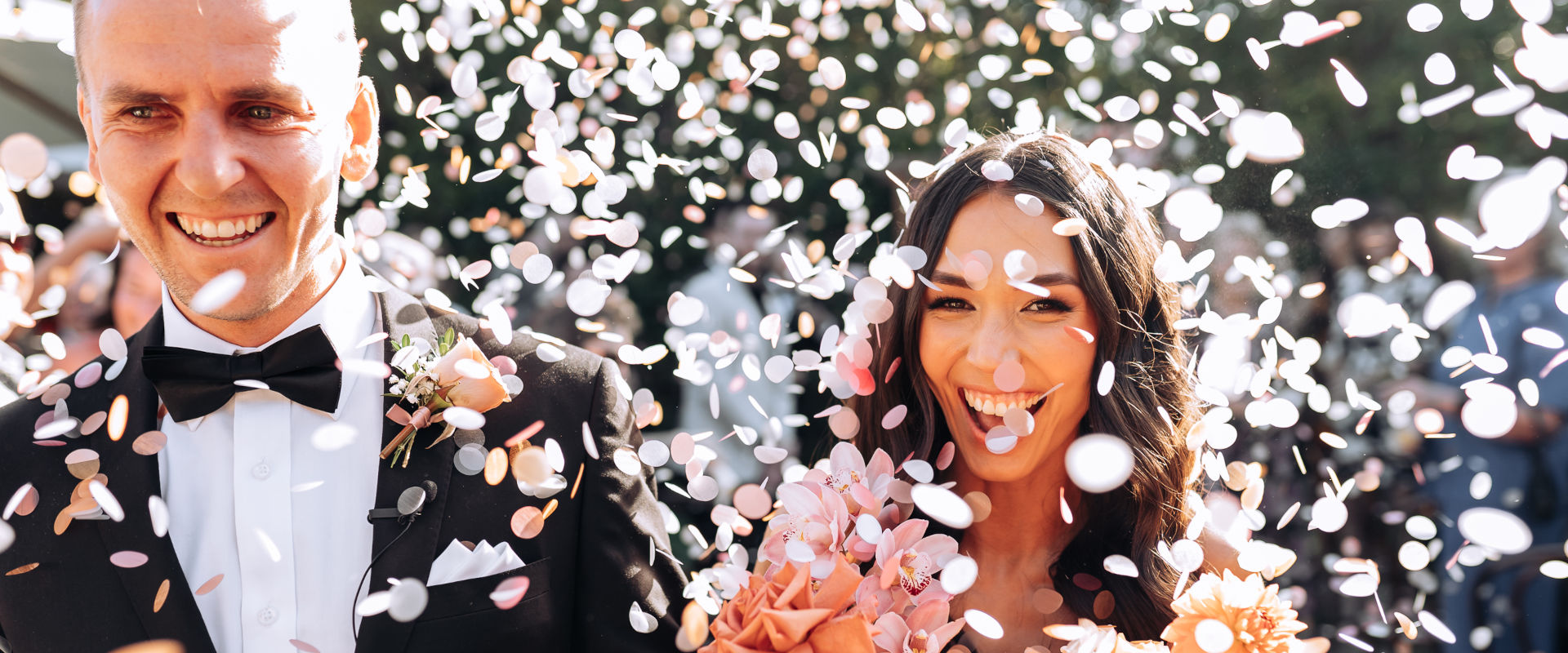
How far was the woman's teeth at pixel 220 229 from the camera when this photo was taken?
1649 millimetres

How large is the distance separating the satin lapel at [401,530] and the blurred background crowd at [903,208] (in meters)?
0.46

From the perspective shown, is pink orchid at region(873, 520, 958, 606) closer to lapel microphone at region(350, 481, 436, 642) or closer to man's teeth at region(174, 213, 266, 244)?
lapel microphone at region(350, 481, 436, 642)

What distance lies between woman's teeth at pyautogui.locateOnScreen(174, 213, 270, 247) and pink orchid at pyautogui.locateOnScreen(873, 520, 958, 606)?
1.15m

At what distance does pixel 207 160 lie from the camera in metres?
1.61

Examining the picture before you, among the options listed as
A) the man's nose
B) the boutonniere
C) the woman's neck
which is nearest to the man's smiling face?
the man's nose

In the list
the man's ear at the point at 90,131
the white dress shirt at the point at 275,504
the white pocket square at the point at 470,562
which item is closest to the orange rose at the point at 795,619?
the white pocket square at the point at 470,562

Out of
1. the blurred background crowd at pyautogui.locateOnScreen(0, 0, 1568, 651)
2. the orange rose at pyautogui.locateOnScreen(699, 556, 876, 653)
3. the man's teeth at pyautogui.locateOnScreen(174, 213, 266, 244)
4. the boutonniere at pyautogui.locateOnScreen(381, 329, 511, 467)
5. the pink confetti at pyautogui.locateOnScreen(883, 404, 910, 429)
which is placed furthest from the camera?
the blurred background crowd at pyautogui.locateOnScreen(0, 0, 1568, 651)

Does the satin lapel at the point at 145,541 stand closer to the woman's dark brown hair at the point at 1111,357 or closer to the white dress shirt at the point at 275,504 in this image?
the white dress shirt at the point at 275,504

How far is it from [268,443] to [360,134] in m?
0.56

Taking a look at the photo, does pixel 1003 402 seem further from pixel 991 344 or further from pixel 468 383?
pixel 468 383

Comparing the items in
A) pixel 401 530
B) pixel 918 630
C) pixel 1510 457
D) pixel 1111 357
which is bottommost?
pixel 1510 457

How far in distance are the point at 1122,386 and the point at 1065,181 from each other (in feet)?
1.29

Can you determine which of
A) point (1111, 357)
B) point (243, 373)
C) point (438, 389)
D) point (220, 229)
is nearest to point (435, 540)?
point (438, 389)

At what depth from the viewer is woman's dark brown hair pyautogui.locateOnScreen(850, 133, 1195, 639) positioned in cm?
193
